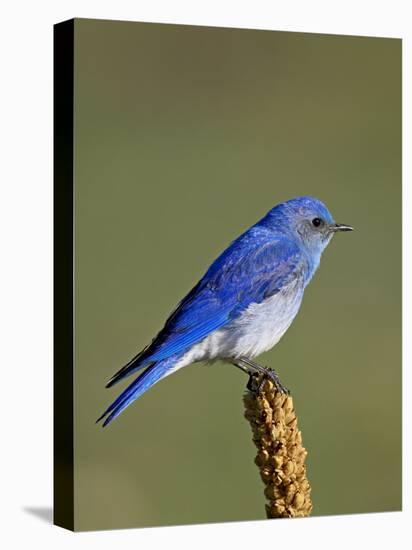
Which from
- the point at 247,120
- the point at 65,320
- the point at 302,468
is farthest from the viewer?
the point at 247,120

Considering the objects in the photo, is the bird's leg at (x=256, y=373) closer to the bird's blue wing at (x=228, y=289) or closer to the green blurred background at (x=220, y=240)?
the green blurred background at (x=220, y=240)

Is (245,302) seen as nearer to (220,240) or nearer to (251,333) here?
(251,333)

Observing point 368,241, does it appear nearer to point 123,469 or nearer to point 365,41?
point 365,41

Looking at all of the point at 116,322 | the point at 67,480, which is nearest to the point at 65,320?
the point at 116,322

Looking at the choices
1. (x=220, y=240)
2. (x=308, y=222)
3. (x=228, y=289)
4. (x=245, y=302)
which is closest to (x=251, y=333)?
(x=245, y=302)

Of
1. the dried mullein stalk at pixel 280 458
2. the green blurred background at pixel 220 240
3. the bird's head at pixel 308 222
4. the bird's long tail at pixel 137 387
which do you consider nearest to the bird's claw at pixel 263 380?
the green blurred background at pixel 220 240

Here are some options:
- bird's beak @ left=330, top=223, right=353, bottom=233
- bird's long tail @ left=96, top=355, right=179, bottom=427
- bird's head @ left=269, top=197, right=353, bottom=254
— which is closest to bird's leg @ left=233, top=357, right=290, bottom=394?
bird's long tail @ left=96, top=355, right=179, bottom=427

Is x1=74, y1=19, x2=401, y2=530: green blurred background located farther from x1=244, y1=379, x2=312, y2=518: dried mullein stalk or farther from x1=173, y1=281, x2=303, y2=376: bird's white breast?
x1=244, y1=379, x2=312, y2=518: dried mullein stalk
